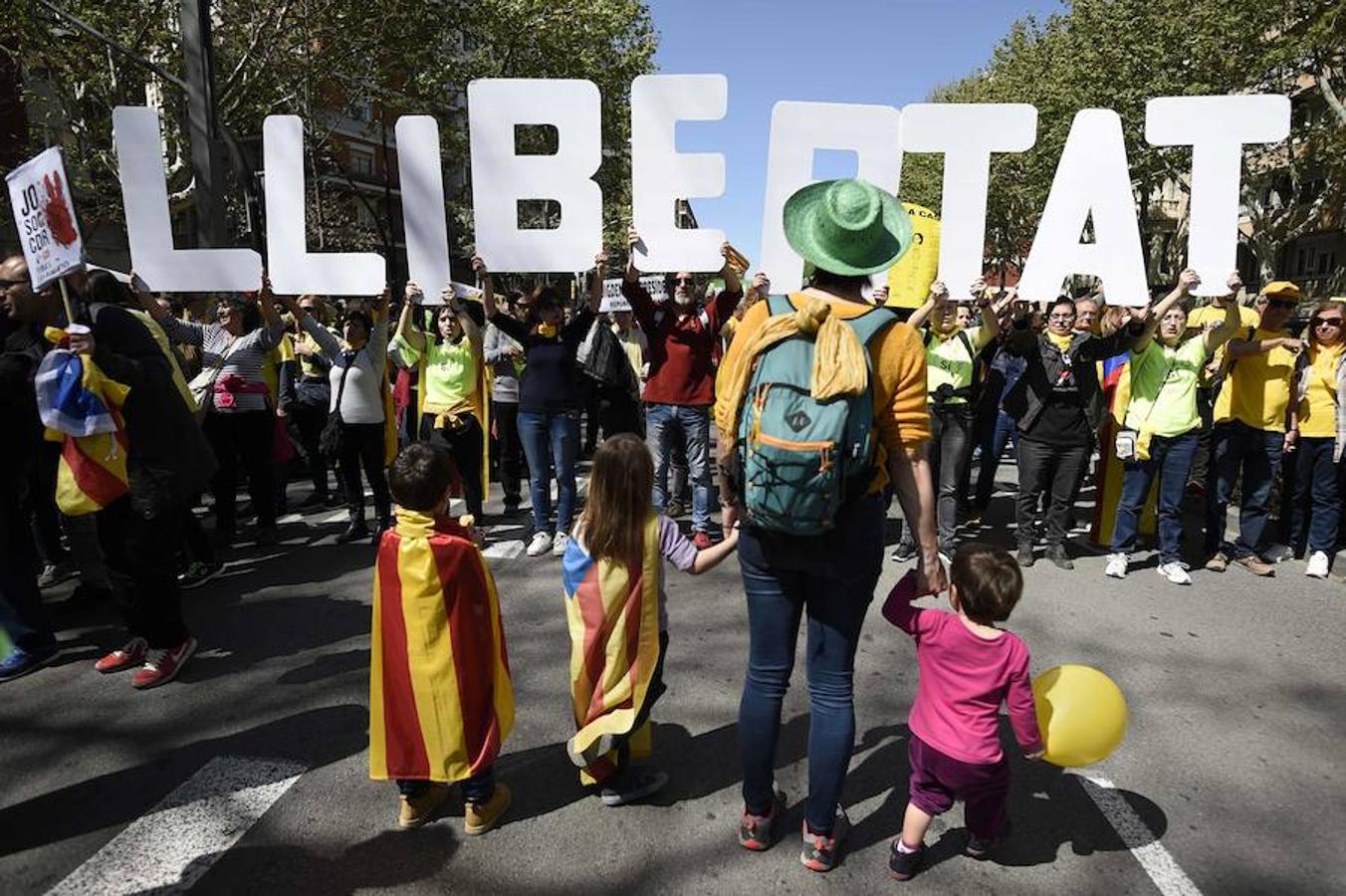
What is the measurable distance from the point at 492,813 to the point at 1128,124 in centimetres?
2343

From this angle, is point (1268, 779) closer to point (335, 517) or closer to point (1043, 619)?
point (1043, 619)

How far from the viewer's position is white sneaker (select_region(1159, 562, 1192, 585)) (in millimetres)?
5340

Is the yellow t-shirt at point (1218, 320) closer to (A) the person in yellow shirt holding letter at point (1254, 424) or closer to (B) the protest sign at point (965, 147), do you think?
(A) the person in yellow shirt holding letter at point (1254, 424)

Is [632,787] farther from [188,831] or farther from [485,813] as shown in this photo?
[188,831]

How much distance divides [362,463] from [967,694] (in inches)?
208

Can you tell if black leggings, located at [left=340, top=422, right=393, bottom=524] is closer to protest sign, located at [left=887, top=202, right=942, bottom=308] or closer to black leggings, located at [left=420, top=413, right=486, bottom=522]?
black leggings, located at [left=420, top=413, right=486, bottom=522]

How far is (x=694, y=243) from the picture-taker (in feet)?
15.6

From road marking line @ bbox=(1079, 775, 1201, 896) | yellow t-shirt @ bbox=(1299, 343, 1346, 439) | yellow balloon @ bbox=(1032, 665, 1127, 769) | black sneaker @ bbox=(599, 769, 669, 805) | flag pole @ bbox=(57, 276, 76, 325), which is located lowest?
road marking line @ bbox=(1079, 775, 1201, 896)

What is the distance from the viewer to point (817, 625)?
2312 millimetres

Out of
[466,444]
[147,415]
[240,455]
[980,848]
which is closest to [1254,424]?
[980,848]

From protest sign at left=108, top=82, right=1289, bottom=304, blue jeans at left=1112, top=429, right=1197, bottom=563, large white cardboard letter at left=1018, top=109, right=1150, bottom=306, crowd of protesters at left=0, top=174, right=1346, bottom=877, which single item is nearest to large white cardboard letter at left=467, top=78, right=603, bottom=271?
protest sign at left=108, top=82, right=1289, bottom=304

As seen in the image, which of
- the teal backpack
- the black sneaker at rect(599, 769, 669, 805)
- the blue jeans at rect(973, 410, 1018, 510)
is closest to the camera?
the teal backpack

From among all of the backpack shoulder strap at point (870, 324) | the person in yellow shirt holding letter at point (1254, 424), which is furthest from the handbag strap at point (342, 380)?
the person in yellow shirt holding letter at point (1254, 424)

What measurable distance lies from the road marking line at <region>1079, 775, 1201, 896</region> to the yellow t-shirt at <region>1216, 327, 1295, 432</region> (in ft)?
12.8
